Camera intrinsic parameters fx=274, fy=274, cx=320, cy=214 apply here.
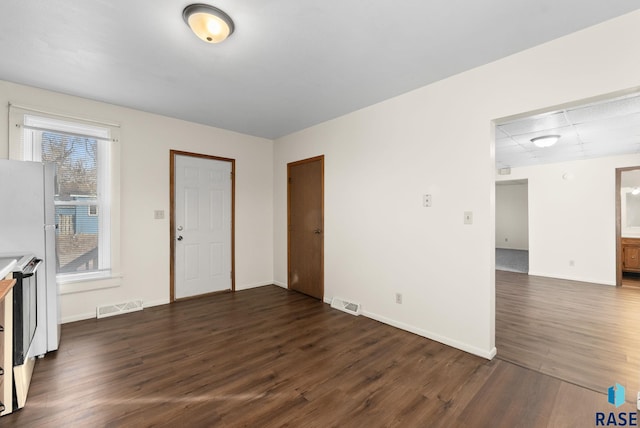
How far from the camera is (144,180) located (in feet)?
12.3

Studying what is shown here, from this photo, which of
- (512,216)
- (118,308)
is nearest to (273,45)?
(118,308)

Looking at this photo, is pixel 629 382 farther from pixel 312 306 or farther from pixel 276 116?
pixel 276 116

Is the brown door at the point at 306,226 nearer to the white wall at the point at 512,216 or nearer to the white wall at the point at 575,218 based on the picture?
the white wall at the point at 575,218

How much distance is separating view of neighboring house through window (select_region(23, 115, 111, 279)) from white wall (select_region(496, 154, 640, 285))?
803 centimetres

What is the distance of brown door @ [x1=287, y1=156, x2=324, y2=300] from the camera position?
4246mm

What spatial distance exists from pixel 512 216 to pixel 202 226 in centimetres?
1053

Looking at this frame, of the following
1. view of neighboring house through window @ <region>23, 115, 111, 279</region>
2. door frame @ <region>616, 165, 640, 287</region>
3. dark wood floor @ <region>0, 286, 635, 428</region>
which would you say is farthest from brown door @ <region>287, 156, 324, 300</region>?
door frame @ <region>616, 165, 640, 287</region>

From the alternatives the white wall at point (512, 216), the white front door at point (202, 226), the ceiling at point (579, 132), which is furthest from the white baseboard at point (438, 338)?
the white wall at point (512, 216)

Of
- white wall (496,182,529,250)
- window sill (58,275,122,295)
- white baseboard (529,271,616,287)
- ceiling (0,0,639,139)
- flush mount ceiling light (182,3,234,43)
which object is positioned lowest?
white baseboard (529,271,616,287)

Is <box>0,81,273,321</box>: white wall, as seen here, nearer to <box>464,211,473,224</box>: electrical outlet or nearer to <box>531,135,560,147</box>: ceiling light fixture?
<box>464,211,473,224</box>: electrical outlet

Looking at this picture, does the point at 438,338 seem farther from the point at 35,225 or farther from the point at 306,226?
the point at 35,225

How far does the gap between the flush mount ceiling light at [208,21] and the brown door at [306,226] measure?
237cm

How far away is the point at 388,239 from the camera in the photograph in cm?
334

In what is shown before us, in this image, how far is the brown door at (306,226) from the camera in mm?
4246
